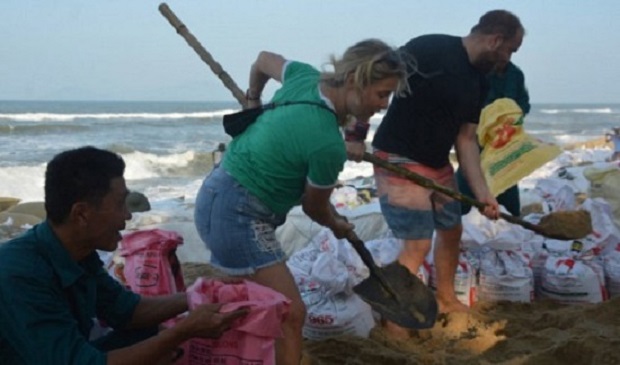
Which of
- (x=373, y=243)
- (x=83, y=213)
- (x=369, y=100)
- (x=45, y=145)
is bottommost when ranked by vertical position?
(x=45, y=145)

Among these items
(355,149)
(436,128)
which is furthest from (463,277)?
(355,149)

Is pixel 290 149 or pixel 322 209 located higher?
pixel 290 149

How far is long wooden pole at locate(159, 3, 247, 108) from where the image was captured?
377 cm

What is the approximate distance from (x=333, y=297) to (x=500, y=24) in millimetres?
1601

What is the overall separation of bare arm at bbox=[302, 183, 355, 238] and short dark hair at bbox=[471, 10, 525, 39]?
130 cm

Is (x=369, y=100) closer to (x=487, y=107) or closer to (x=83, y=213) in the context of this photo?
(x=83, y=213)

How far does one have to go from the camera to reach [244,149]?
2584 millimetres

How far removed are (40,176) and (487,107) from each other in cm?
904

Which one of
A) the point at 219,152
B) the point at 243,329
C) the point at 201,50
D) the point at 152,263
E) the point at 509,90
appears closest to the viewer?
the point at 243,329

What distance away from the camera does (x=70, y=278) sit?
1955mm

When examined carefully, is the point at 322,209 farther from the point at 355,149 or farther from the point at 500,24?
the point at 500,24

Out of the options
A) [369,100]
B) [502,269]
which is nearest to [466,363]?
[502,269]

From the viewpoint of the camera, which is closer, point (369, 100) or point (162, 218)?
point (369, 100)

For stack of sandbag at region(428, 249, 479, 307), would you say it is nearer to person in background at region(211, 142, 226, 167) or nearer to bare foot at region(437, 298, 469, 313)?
bare foot at region(437, 298, 469, 313)
